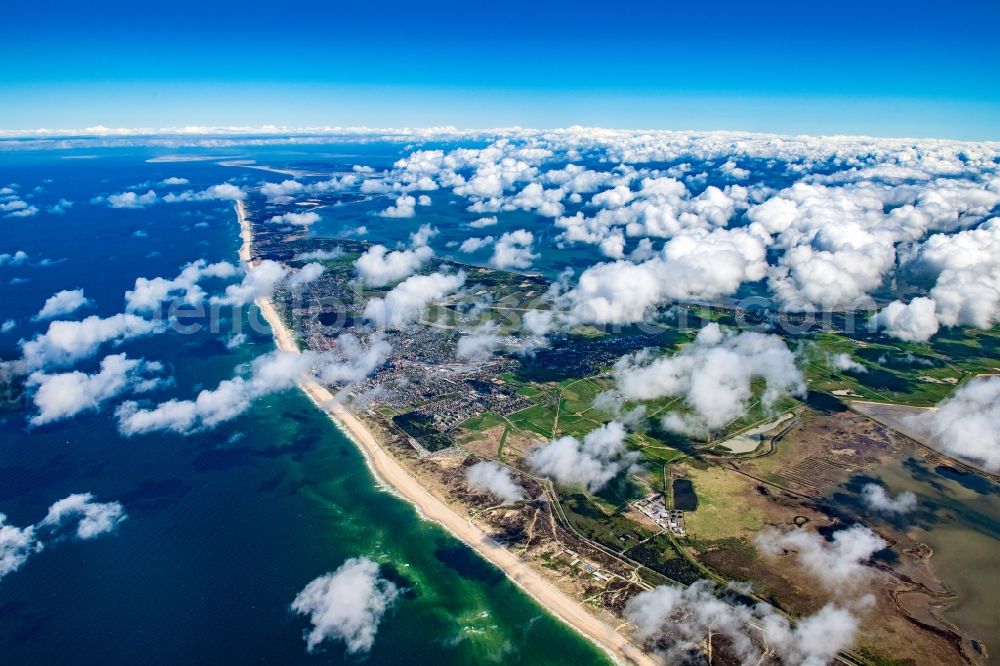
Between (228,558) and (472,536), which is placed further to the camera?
(472,536)

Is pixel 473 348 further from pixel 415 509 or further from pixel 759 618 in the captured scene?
pixel 759 618

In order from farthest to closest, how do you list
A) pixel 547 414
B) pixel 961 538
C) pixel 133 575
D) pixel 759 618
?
1. pixel 547 414
2. pixel 961 538
3. pixel 133 575
4. pixel 759 618

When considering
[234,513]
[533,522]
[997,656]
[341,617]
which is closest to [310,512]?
[234,513]

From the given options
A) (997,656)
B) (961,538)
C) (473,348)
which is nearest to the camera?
(997,656)

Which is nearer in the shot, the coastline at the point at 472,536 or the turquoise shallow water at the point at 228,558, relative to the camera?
the turquoise shallow water at the point at 228,558

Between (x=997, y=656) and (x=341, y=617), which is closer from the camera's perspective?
(x=997, y=656)
